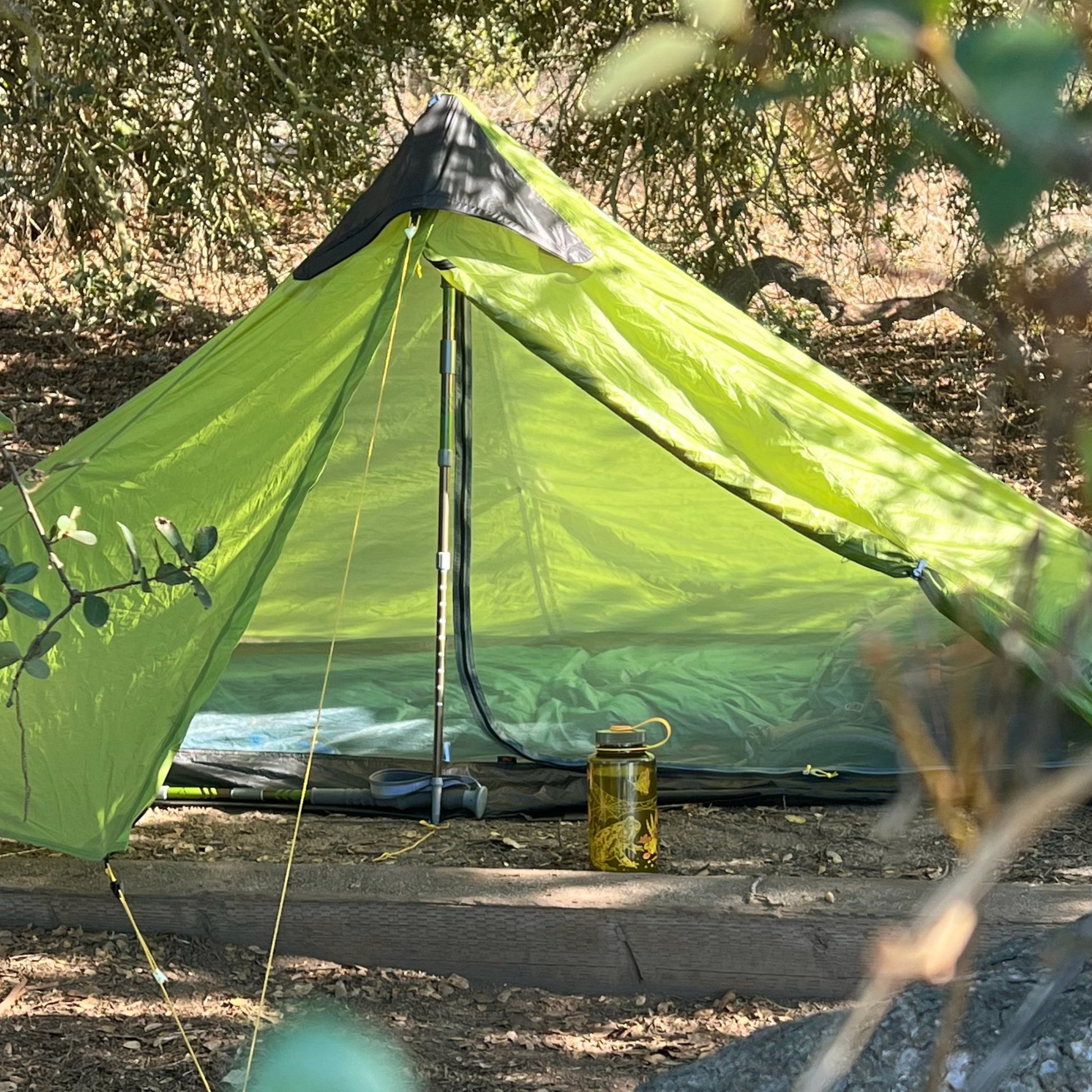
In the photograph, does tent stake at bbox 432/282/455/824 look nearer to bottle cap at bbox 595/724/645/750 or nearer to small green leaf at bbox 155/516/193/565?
bottle cap at bbox 595/724/645/750

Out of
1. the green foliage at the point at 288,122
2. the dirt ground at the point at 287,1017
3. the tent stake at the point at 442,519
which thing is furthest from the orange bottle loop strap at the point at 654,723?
the green foliage at the point at 288,122

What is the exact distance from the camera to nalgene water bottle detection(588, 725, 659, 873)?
9.28ft

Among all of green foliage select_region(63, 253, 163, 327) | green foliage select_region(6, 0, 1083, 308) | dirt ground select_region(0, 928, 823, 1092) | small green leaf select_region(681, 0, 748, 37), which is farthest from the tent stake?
green foliage select_region(63, 253, 163, 327)

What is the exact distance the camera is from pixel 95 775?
2635 millimetres

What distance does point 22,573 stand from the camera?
1417 mm

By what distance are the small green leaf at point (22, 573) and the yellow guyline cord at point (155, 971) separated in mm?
963

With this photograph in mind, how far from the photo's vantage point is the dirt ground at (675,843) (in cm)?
292

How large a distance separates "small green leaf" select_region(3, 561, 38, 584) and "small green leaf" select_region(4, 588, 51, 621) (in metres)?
0.01

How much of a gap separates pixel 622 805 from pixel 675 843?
303mm

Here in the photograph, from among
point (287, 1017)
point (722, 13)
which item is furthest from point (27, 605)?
point (722, 13)

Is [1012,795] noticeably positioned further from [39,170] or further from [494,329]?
[39,170]

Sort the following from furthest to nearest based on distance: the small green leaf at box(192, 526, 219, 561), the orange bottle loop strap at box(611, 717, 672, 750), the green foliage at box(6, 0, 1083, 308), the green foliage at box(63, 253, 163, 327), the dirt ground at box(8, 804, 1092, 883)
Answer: the green foliage at box(63, 253, 163, 327)
the green foliage at box(6, 0, 1083, 308)
the orange bottle loop strap at box(611, 717, 672, 750)
the dirt ground at box(8, 804, 1092, 883)
the small green leaf at box(192, 526, 219, 561)

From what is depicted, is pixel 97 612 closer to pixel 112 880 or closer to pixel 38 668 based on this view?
pixel 38 668

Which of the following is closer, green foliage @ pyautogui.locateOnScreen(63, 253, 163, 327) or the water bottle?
the water bottle
